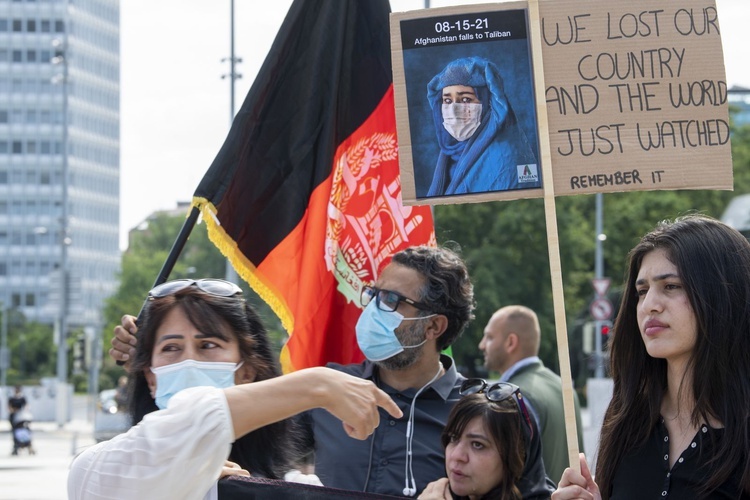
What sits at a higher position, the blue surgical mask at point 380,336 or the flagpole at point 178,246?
the flagpole at point 178,246

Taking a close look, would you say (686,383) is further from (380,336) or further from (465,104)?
(380,336)

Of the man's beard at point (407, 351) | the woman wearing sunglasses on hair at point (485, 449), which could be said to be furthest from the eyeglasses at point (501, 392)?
the man's beard at point (407, 351)

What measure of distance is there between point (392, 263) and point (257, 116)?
34.7 inches

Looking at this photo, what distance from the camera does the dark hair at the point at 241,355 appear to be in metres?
3.48

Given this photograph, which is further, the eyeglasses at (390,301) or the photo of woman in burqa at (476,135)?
the eyeglasses at (390,301)

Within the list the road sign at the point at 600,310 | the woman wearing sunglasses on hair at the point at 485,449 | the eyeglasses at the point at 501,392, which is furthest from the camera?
the road sign at the point at 600,310

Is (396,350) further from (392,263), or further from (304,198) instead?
(304,198)

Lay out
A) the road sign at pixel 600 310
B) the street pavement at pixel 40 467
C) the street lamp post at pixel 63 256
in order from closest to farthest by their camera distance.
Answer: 1. the street pavement at pixel 40 467
2. the road sign at pixel 600 310
3. the street lamp post at pixel 63 256

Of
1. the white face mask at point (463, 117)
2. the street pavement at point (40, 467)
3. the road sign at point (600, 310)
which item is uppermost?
the road sign at point (600, 310)

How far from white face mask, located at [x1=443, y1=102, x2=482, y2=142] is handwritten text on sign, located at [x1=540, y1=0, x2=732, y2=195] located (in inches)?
10.1

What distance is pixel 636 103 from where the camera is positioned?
4000 mm

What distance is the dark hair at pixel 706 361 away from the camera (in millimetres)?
3379

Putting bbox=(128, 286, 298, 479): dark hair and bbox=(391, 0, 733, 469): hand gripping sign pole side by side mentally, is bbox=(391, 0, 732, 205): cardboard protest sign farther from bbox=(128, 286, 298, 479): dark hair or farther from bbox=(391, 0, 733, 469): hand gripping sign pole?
bbox=(128, 286, 298, 479): dark hair

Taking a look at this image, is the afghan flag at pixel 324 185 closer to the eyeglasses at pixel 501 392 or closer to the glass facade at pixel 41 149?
the eyeglasses at pixel 501 392
